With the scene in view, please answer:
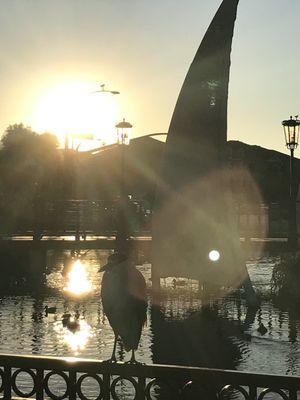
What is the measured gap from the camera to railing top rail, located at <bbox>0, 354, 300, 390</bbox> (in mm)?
5871

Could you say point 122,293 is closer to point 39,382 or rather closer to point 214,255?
point 39,382

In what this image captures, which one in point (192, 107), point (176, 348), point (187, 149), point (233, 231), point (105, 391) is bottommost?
point (176, 348)

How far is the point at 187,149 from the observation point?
75.6ft

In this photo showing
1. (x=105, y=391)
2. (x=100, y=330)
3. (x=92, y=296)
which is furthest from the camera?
(x=92, y=296)

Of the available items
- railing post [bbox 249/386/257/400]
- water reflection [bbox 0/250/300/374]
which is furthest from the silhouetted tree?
railing post [bbox 249/386/257/400]

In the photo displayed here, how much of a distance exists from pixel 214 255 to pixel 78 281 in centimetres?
981

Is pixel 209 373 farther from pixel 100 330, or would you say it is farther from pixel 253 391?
pixel 100 330

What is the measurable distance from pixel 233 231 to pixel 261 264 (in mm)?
18130

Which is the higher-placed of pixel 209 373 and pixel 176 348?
pixel 209 373

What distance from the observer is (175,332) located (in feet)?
59.5

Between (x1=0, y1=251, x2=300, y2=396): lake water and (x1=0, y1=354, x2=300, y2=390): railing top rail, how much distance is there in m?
7.68

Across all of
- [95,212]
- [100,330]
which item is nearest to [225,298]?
[100,330]

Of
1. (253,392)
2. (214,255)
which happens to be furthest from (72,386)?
(214,255)

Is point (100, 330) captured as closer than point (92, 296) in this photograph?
Yes
